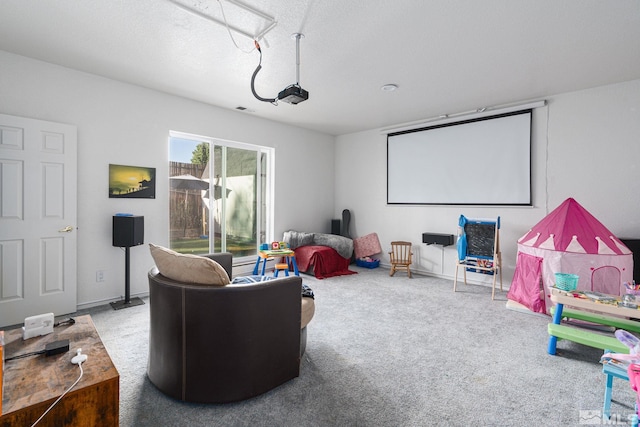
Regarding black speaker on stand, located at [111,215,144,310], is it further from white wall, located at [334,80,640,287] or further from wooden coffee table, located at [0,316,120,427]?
white wall, located at [334,80,640,287]

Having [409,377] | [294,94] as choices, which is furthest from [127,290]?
[409,377]

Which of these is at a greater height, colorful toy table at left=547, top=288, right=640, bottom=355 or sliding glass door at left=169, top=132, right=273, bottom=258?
sliding glass door at left=169, top=132, right=273, bottom=258

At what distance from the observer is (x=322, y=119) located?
549cm

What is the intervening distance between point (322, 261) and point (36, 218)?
3.71 metres

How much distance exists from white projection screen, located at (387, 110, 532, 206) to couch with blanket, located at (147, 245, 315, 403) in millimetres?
4062

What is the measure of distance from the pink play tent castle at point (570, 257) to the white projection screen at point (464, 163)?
3.27 feet

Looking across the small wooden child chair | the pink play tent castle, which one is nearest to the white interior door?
the small wooden child chair

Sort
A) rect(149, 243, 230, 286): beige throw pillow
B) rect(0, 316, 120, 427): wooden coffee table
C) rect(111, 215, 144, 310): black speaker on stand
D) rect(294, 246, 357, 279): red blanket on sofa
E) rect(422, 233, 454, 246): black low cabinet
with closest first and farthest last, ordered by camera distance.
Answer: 1. rect(0, 316, 120, 427): wooden coffee table
2. rect(149, 243, 230, 286): beige throw pillow
3. rect(111, 215, 144, 310): black speaker on stand
4. rect(422, 233, 454, 246): black low cabinet
5. rect(294, 246, 357, 279): red blanket on sofa

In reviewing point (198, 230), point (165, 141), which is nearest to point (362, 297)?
point (198, 230)

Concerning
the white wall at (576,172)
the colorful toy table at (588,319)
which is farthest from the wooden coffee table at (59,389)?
the white wall at (576,172)

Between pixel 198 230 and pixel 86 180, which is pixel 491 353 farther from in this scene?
pixel 86 180

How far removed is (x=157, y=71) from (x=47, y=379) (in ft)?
10.7

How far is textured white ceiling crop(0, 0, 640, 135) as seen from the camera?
2.35m

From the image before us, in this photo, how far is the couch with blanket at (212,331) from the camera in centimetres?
183
